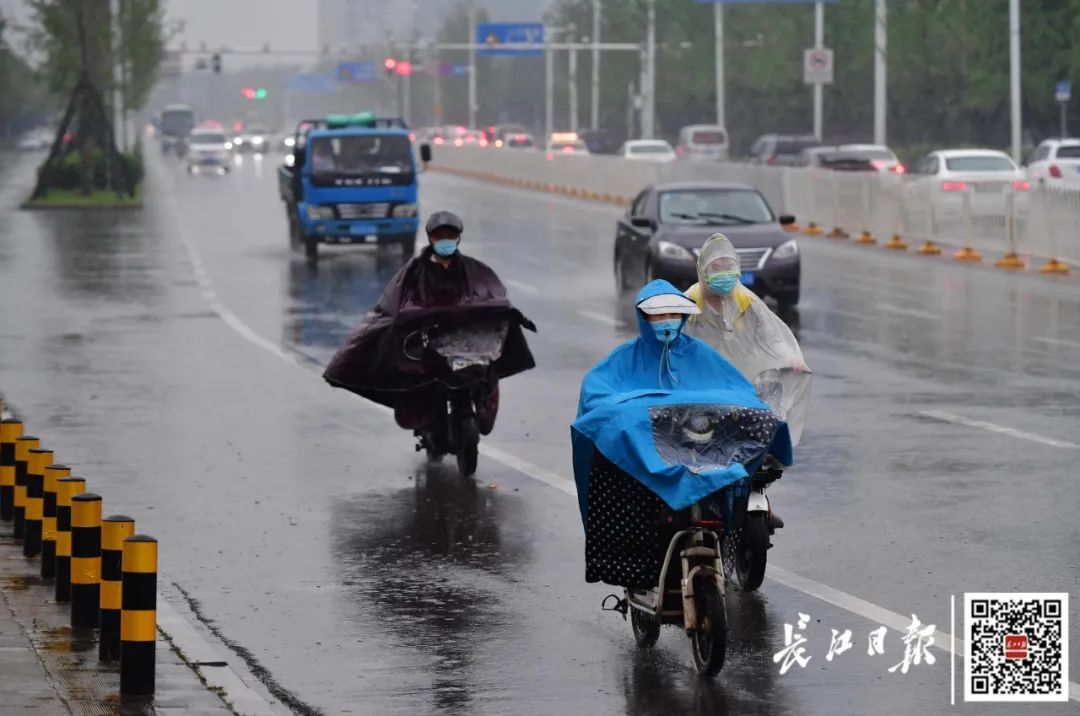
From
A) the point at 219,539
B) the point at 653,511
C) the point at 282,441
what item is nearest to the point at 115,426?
the point at 282,441

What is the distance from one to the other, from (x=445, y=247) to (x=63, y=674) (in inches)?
240

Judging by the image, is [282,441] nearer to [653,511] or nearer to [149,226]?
[653,511]

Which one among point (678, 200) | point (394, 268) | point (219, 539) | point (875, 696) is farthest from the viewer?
point (394, 268)

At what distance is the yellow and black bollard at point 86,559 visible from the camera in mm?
9094

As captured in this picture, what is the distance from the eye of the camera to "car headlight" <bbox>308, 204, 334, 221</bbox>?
36.3 m

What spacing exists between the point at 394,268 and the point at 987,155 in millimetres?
14144

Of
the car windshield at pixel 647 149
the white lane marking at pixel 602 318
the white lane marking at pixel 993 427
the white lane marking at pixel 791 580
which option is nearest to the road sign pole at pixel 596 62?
the car windshield at pixel 647 149

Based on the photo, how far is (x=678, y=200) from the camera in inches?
1124

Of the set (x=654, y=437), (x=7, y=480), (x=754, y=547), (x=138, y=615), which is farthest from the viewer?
(x=7, y=480)

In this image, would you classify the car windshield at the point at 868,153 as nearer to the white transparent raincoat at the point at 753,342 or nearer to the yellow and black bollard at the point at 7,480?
the yellow and black bollard at the point at 7,480

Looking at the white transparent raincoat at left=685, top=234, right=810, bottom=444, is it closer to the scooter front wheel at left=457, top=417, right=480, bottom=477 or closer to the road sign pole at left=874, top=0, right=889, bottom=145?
the scooter front wheel at left=457, top=417, right=480, bottom=477

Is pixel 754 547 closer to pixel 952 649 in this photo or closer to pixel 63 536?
pixel 952 649

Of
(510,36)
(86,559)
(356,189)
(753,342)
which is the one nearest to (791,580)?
(753,342)

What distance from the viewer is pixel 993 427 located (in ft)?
52.5
